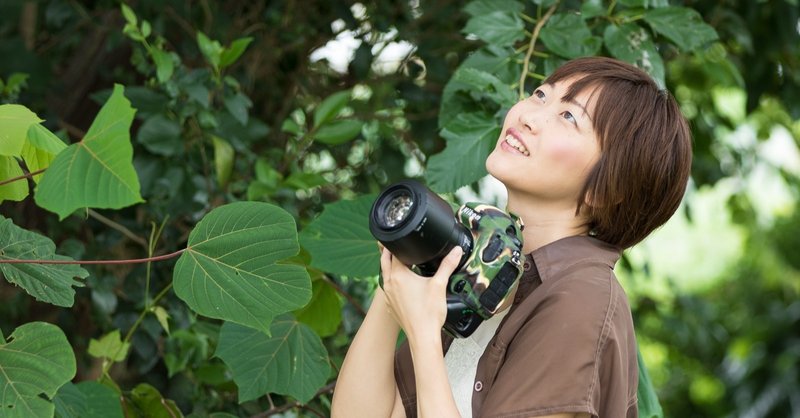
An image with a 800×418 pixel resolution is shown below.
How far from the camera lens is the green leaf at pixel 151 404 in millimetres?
1530

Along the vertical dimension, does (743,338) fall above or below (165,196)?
below

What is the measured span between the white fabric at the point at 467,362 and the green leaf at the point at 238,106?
84cm

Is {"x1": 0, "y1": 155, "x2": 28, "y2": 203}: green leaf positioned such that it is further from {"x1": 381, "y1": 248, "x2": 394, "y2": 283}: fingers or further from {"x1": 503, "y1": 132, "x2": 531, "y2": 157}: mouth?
{"x1": 503, "y1": 132, "x2": 531, "y2": 157}: mouth

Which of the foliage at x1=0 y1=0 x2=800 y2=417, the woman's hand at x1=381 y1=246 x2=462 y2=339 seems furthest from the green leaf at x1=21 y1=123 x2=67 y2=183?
the woman's hand at x1=381 y1=246 x2=462 y2=339

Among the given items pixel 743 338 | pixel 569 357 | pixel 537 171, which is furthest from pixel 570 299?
pixel 743 338

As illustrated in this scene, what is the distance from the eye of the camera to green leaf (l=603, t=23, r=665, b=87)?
5.45 ft

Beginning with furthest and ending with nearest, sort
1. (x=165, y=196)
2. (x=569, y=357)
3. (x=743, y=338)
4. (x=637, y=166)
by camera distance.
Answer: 1. (x=743, y=338)
2. (x=165, y=196)
3. (x=637, y=166)
4. (x=569, y=357)

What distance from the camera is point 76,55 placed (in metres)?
2.39

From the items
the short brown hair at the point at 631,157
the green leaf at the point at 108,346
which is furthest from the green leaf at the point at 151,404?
the short brown hair at the point at 631,157

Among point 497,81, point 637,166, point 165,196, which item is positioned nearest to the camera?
point 637,166

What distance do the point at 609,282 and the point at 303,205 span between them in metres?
1.13

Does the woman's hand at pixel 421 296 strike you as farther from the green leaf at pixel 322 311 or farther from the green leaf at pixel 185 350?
the green leaf at pixel 185 350

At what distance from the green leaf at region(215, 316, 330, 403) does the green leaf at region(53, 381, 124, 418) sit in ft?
0.48

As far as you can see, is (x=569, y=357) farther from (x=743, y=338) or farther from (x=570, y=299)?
(x=743, y=338)
